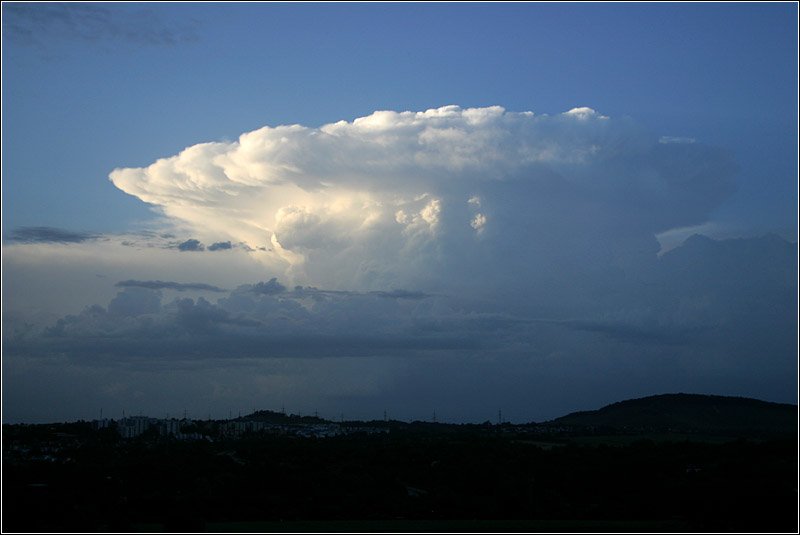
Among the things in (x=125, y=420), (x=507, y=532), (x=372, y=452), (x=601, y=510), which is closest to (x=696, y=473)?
(x=601, y=510)

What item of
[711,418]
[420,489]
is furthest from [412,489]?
[711,418]

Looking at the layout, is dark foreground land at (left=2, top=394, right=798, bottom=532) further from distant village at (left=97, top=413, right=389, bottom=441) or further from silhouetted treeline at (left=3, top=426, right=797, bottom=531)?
distant village at (left=97, top=413, right=389, bottom=441)

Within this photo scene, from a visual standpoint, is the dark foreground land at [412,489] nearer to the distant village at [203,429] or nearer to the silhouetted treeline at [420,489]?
the silhouetted treeline at [420,489]

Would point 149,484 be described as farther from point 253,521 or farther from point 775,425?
point 775,425

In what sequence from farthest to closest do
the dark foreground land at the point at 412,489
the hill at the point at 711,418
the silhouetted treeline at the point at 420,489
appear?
the hill at the point at 711,418
the silhouetted treeline at the point at 420,489
the dark foreground land at the point at 412,489

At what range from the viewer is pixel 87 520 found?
3953 cm

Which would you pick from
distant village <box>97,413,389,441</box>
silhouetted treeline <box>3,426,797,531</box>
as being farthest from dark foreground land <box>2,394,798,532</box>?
distant village <box>97,413,389,441</box>

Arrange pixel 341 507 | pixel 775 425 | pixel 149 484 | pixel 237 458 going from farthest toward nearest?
pixel 775 425
pixel 237 458
pixel 149 484
pixel 341 507

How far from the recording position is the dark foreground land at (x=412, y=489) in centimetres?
4019

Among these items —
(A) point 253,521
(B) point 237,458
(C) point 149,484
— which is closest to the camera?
(A) point 253,521

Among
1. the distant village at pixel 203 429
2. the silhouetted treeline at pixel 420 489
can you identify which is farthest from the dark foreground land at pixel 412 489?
the distant village at pixel 203 429

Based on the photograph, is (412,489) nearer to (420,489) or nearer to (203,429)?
(420,489)

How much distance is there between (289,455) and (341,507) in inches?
1017

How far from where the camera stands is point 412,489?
5584 cm
